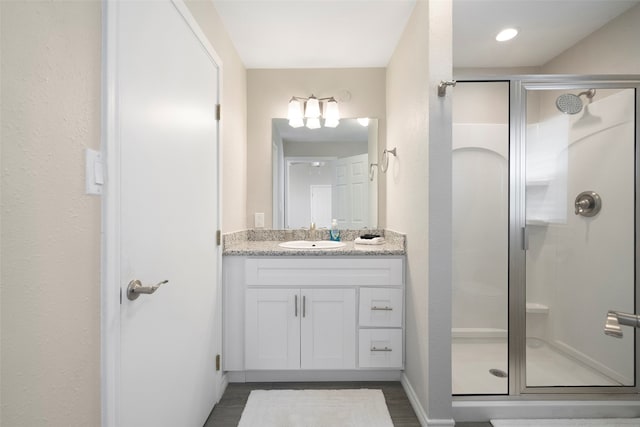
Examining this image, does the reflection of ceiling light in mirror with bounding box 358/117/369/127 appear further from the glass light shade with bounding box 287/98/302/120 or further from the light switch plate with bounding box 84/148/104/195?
the light switch plate with bounding box 84/148/104/195

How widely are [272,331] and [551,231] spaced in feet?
6.08

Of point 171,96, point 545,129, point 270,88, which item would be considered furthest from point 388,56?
point 171,96

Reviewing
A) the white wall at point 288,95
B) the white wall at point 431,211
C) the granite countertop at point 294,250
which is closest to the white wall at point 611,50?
the white wall at point 431,211

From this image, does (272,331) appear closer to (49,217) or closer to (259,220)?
(259,220)

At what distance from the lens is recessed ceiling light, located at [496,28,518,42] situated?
209 cm

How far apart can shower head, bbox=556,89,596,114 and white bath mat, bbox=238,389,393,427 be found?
2.06 metres

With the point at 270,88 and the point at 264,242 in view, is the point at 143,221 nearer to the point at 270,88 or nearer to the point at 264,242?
the point at 264,242

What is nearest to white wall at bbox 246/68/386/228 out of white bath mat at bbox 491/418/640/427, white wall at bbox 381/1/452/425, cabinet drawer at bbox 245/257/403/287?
cabinet drawer at bbox 245/257/403/287

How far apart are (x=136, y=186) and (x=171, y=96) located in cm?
46

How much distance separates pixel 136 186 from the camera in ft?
3.29

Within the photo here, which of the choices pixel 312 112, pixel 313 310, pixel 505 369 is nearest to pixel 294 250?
pixel 313 310

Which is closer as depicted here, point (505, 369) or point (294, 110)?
point (505, 369)

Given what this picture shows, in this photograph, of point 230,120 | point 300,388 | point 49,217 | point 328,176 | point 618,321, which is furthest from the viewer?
point 328,176

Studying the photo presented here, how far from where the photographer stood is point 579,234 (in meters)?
1.86
